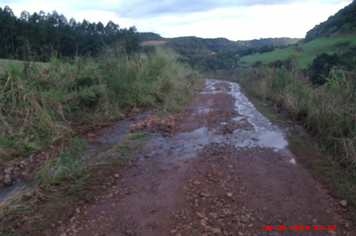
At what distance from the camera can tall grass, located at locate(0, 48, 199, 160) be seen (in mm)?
4754

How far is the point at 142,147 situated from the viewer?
4.72m

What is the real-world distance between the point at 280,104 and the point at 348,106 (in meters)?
4.33

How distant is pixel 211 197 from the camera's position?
2.98 m

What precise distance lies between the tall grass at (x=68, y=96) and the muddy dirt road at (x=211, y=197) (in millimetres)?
2069

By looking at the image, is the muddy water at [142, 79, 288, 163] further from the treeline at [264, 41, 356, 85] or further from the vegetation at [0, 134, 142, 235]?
the treeline at [264, 41, 356, 85]

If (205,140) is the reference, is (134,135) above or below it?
above

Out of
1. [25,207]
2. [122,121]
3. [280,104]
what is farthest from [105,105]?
[280,104]

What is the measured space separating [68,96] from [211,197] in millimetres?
4728

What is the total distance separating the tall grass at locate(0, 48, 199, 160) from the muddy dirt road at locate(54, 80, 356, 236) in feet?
6.79

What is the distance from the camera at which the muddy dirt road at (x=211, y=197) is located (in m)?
2.46

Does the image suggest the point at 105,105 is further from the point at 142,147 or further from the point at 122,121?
the point at 142,147

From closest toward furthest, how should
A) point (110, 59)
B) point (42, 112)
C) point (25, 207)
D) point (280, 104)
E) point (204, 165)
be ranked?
point (25, 207) → point (204, 165) → point (42, 112) → point (110, 59) → point (280, 104)
